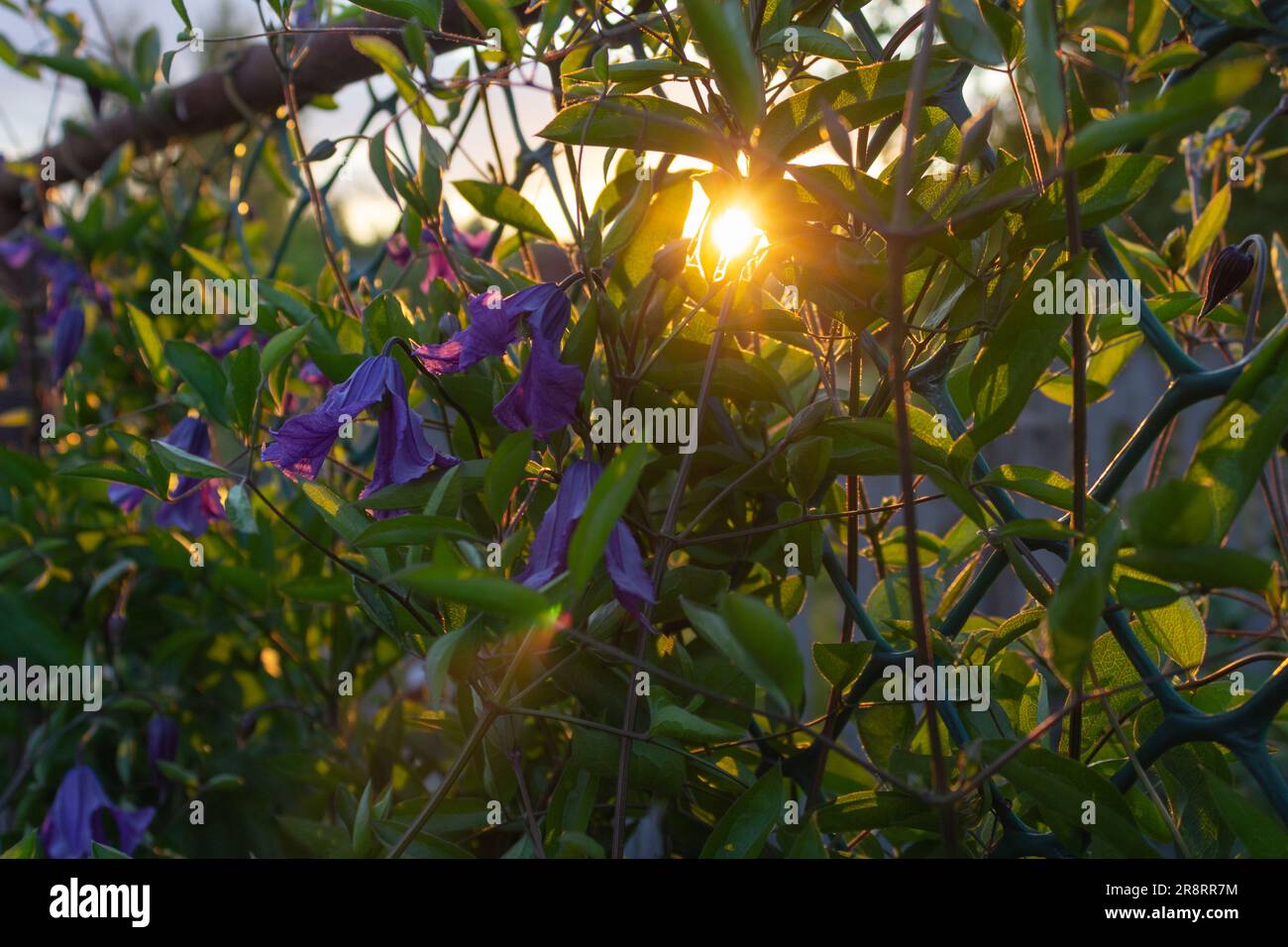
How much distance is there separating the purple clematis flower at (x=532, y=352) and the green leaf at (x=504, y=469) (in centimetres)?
3

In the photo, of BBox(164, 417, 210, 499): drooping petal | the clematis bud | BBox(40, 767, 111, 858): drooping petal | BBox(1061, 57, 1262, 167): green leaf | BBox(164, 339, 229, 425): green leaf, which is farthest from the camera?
BBox(40, 767, 111, 858): drooping petal

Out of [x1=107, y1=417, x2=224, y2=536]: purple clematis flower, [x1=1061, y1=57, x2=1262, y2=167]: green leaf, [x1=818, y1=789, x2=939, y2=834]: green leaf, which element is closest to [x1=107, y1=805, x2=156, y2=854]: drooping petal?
[x1=107, y1=417, x2=224, y2=536]: purple clematis flower

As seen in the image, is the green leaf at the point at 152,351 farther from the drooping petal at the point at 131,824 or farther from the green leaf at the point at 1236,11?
the green leaf at the point at 1236,11

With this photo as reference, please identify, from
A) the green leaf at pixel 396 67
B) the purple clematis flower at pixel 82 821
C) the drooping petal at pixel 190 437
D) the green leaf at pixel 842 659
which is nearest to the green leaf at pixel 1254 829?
the green leaf at pixel 842 659

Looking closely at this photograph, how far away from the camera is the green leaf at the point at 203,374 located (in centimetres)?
57

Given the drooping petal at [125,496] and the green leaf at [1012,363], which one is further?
the drooping petal at [125,496]

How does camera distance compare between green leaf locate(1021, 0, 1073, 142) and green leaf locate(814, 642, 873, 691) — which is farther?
green leaf locate(814, 642, 873, 691)

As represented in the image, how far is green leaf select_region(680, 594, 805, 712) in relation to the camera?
0.32 metres

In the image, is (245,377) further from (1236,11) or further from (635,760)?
(1236,11)

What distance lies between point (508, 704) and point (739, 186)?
8.9 inches

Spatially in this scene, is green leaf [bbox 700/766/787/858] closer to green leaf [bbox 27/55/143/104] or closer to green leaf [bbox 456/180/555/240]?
green leaf [bbox 456/180/555/240]

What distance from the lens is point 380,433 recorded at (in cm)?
45

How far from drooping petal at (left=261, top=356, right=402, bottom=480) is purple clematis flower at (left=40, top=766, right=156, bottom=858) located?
1.72 ft
